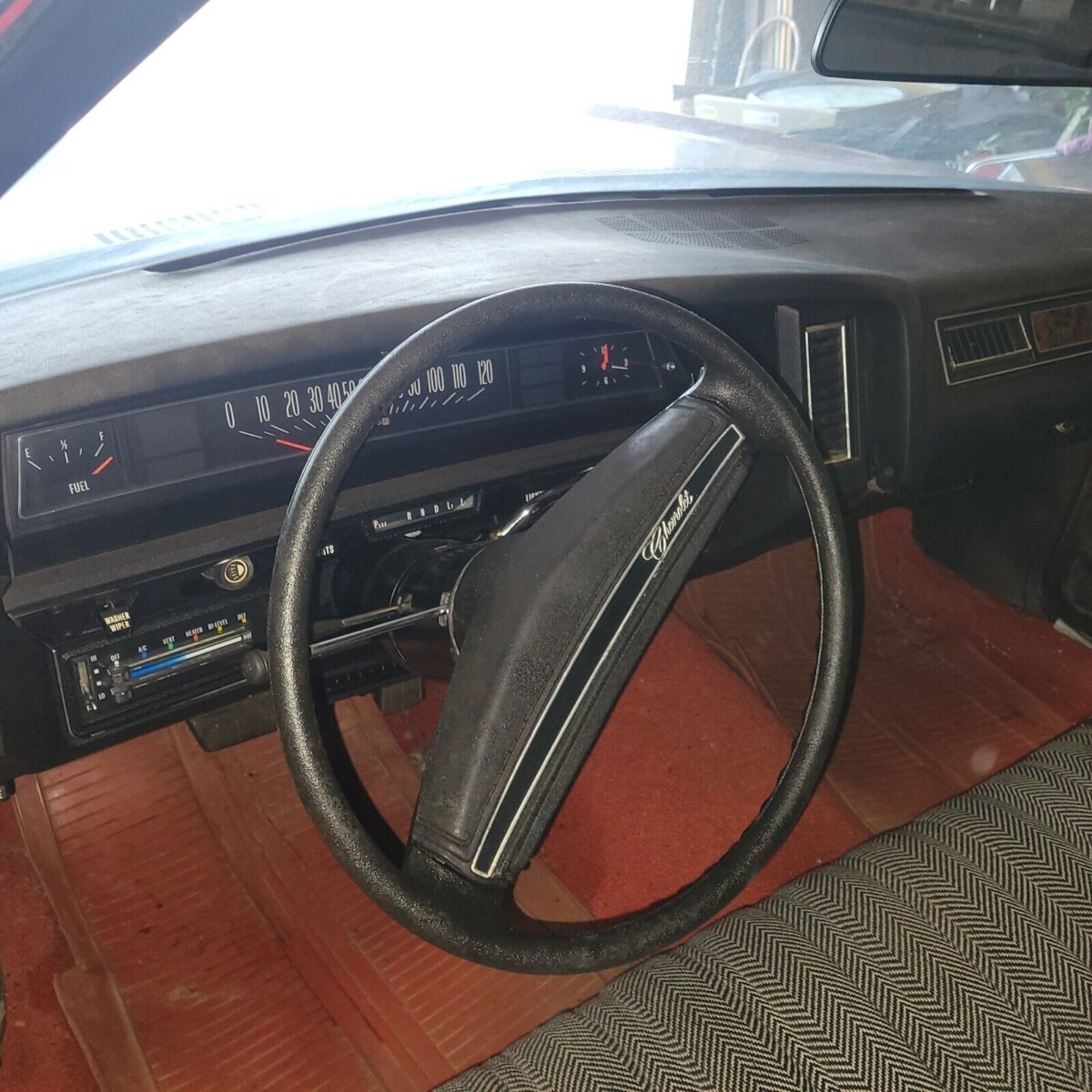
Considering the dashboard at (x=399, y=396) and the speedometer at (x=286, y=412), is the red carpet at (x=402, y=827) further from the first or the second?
the speedometer at (x=286, y=412)

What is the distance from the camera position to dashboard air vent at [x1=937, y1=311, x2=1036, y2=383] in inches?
61.6

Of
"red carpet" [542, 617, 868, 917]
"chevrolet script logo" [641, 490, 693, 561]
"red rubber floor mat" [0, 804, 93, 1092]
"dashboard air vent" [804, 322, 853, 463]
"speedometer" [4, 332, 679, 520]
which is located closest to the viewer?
"chevrolet script logo" [641, 490, 693, 561]

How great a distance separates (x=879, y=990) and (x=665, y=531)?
1.56 ft

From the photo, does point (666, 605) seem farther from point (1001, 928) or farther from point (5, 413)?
point (5, 413)

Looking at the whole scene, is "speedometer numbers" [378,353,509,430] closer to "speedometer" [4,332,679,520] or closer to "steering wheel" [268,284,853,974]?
"speedometer" [4,332,679,520]

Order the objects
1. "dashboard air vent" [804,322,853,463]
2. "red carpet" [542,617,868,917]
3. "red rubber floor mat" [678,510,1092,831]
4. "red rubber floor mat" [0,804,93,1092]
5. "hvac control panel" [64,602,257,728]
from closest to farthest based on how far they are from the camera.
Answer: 1. "hvac control panel" [64,602,257,728]
2. "red rubber floor mat" [0,804,93,1092]
3. "dashboard air vent" [804,322,853,463]
4. "red carpet" [542,617,868,917]
5. "red rubber floor mat" [678,510,1092,831]

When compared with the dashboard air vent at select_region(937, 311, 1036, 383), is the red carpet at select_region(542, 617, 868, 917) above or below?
below

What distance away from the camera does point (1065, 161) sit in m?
2.42

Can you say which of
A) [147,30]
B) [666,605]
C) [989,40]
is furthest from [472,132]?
[666,605]

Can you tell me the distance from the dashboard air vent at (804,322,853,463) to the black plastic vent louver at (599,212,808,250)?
0.52 feet

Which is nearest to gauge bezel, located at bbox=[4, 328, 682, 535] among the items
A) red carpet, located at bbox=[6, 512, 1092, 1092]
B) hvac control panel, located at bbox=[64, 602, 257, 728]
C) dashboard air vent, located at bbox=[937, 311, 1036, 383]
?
hvac control panel, located at bbox=[64, 602, 257, 728]

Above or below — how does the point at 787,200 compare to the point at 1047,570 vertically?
above

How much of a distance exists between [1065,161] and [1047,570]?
1.01 metres

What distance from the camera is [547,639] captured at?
93 cm
